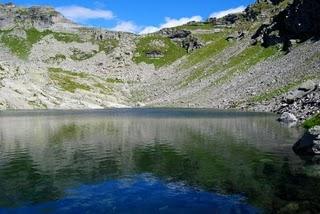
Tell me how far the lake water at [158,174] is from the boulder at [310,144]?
5.58 feet

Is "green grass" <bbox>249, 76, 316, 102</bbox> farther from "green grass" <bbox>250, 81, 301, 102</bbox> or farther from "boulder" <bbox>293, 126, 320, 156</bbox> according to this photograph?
"boulder" <bbox>293, 126, 320, 156</bbox>

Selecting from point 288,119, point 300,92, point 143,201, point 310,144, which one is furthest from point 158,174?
point 300,92

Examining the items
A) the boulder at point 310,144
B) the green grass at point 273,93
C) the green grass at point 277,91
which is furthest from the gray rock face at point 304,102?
the boulder at point 310,144

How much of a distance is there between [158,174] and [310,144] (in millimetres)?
20126

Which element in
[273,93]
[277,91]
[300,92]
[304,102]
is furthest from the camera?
[273,93]

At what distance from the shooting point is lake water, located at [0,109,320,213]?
34719 mm

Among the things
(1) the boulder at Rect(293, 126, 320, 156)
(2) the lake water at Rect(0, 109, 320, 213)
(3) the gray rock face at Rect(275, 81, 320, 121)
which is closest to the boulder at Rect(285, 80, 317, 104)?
(3) the gray rock face at Rect(275, 81, 320, 121)

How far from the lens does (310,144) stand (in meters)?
54.3

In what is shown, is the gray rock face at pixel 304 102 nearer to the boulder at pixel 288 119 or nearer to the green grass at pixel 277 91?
the boulder at pixel 288 119

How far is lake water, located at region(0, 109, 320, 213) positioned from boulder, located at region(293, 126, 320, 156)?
1.70 m

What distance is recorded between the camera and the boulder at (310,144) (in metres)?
53.2

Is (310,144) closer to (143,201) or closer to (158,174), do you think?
(158,174)

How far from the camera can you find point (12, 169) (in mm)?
49531

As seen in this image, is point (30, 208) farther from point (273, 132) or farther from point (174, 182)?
point (273, 132)
